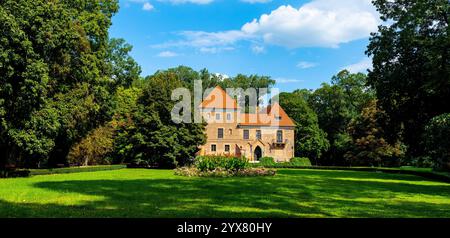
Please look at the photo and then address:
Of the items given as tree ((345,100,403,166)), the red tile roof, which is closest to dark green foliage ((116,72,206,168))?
the red tile roof

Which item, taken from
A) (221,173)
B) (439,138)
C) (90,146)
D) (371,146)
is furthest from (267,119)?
(439,138)

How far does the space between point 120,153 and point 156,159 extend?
7.29m

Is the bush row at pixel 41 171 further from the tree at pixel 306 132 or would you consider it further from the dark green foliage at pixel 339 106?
the dark green foliage at pixel 339 106

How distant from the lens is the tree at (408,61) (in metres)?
27.8

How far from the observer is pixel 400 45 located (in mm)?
29812

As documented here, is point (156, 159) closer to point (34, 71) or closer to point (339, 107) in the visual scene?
point (34, 71)

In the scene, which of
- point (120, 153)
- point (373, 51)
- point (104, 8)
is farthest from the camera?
point (120, 153)

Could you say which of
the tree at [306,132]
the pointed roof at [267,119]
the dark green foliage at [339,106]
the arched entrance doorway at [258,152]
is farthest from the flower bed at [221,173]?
the dark green foliage at [339,106]

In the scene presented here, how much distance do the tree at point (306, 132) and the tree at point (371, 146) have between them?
1031cm

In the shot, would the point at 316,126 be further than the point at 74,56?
Yes

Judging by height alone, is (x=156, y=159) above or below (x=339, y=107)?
below

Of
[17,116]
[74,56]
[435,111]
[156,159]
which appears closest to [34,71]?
[17,116]

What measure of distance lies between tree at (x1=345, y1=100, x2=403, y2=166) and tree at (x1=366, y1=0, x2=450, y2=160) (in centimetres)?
1726
